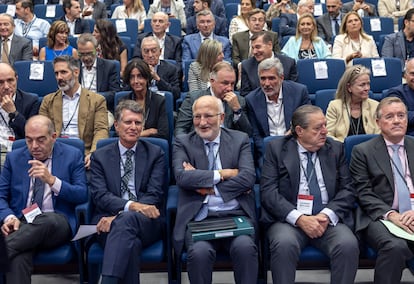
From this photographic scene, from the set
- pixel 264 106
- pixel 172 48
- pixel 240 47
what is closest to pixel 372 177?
pixel 264 106

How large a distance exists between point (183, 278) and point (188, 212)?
1.82 ft

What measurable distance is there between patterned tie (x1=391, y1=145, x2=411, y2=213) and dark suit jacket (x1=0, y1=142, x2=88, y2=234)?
5.74ft

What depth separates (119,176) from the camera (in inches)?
148

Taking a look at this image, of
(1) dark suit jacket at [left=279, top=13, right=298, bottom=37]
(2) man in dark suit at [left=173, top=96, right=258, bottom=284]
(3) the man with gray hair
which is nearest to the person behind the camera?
(2) man in dark suit at [left=173, top=96, right=258, bottom=284]

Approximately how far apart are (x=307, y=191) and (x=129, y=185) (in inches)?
39.9

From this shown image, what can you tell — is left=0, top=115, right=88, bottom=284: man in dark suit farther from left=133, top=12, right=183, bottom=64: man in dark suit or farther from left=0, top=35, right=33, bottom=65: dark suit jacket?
left=133, top=12, right=183, bottom=64: man in dark suit

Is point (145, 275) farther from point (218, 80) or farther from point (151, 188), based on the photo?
point (218, 80)

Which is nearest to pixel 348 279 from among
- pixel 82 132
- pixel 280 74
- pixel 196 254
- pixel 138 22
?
pixel 196 254

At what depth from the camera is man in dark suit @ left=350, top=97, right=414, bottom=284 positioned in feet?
→ 11.6

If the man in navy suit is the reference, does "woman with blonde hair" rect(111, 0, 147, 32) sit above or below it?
above

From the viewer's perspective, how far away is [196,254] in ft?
11.0

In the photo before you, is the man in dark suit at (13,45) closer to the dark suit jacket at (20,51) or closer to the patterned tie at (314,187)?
the dark suit jacket at (20,51)

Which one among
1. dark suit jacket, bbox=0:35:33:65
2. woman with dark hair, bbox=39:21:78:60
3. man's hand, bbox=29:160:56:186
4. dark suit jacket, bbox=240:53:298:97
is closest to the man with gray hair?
dark suit jacket, bbox=240:53:298:97

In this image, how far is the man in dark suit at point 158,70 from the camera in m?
5.32
